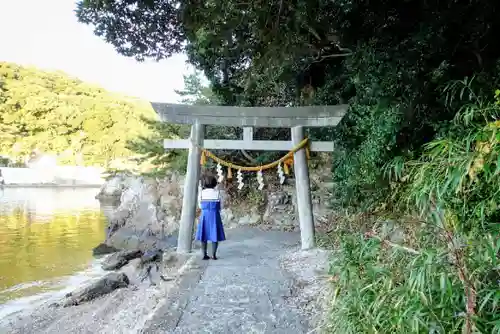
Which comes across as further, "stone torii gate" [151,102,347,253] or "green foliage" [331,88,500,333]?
"stone torii gate" [151,102,347,253]

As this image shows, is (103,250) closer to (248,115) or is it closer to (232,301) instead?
(248,115)

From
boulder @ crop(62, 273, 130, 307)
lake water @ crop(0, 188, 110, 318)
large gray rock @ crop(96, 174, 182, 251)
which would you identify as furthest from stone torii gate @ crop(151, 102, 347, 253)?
large gray rock @ crop(96, 174, 182, 251)

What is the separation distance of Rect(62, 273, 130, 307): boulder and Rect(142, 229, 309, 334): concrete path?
2606 millimetres

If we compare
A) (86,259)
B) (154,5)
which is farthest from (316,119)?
(86,259)

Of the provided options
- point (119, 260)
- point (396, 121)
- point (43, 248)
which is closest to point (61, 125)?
point (43, 248)

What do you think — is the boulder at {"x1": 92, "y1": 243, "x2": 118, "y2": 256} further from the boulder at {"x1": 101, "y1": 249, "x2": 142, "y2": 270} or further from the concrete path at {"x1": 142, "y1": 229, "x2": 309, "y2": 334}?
the concrete path at {"x1": 142, "y1": 229, "x2": 309, "y2": 334}

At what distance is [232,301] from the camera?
4129mm

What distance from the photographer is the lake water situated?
8.86m

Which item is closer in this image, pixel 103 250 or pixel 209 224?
pixel 209 224

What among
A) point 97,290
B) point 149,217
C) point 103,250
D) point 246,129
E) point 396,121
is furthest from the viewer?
point 149,217

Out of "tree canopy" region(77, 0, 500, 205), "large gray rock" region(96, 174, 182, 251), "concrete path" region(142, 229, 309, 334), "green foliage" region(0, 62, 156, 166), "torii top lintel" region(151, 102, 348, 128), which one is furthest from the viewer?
"green foliage" region(0, 62, 156, 166)

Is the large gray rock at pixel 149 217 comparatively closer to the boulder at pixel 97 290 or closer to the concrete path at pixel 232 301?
the boulder at pixel 97 290

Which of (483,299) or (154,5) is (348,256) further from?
(154,5)

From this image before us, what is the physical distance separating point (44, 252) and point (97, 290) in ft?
19.3
